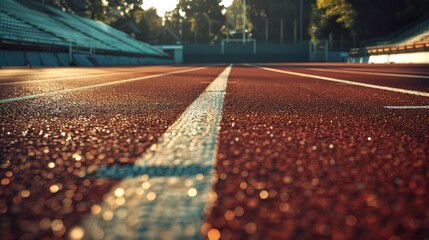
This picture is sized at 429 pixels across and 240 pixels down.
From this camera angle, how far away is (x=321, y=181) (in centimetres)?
78

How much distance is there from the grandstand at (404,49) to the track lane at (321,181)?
19.9 metres

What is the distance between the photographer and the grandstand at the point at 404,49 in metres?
19.6

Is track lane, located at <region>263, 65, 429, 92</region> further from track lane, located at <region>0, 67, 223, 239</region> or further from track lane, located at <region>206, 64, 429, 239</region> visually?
track lane, located at <region>0, 67, 223, 239</region>

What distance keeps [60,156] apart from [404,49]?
23744 millimetres

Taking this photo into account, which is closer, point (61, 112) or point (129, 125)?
point (129, 125)

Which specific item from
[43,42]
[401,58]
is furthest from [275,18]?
[43,42]

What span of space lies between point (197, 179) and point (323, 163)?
1.13 ft

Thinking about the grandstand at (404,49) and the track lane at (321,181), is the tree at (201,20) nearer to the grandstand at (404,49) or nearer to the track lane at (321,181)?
the grandstand at (404,49)

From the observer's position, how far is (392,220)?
1.92ft

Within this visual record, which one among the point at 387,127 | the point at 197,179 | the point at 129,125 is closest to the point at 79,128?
the point at 129,125

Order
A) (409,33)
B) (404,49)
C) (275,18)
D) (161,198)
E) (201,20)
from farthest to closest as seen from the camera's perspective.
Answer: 1. (201,20)
2. (275,18)
3. (409,33)
4. (404,49)
5. (161,198)

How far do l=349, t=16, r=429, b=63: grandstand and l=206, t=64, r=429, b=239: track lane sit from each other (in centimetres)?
1990

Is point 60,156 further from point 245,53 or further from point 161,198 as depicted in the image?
point 245,53

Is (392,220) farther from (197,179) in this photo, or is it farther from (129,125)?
(129,125)
